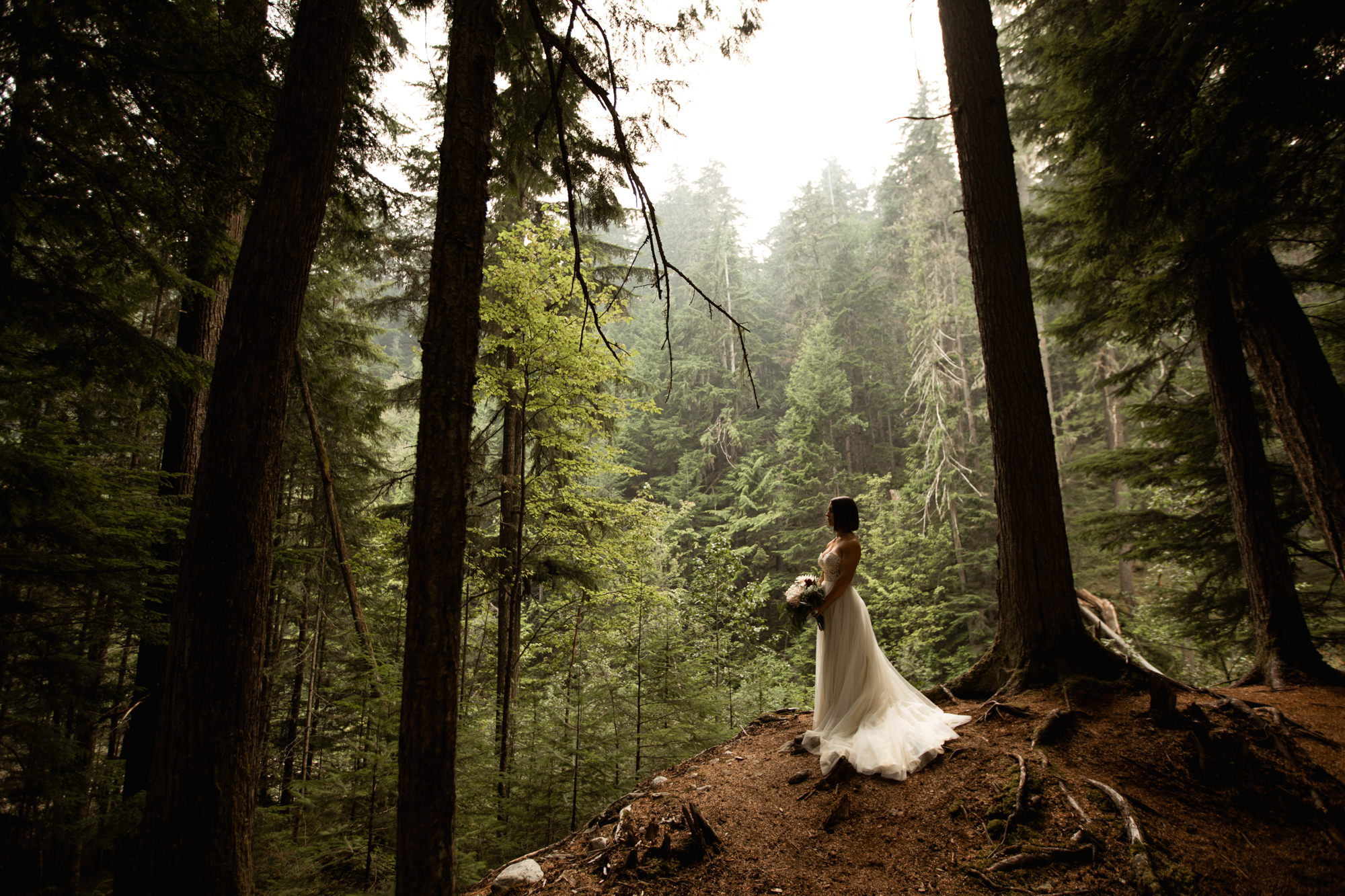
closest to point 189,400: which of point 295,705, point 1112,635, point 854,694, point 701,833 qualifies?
point 701,833

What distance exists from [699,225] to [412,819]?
1496 inches

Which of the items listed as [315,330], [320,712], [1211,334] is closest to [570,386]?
[315,330]

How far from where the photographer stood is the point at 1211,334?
5.77 metres

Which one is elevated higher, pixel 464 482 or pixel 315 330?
pixel 315 330

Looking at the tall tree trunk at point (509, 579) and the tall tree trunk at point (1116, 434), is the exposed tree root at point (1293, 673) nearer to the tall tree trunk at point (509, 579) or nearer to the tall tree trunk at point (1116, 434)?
the tall tree trunk at point (509, 579)

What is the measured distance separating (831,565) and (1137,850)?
236 centimetres

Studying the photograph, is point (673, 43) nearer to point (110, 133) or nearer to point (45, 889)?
point (110, 133)

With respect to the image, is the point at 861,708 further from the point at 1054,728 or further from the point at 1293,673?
the point at 1293,673

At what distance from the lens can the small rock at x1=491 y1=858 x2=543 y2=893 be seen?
3016 millimetres

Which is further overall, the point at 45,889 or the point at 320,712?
the point at 320,712

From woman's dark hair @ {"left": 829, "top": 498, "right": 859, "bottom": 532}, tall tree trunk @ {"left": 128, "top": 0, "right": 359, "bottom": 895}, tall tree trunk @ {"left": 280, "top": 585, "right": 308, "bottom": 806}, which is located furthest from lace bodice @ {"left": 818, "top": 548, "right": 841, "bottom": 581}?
tall tree trunk @ {"left": 280, "top": 585, "right": 308, "bottom": 806}

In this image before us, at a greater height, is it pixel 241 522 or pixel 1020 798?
pixel 241 522

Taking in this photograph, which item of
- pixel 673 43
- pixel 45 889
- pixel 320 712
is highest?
pixel 673 43

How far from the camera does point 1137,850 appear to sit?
8.21ft
